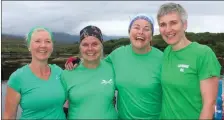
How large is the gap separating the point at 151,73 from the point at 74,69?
1218 millimetres

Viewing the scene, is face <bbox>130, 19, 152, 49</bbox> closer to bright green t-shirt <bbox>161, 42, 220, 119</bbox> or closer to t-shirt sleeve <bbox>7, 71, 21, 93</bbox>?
bright green t-shirt <bbox>161, 42, 220, 119</bbox>

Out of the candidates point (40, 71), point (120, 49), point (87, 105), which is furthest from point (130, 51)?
point (40, 71)

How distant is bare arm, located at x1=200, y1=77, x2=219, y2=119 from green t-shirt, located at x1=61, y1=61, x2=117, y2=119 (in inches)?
54.3

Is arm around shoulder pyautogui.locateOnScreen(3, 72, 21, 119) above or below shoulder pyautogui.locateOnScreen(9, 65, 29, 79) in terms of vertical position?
below

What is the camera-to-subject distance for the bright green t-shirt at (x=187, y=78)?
4.02 metres

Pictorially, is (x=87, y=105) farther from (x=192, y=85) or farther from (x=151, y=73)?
(x=192, y=85)

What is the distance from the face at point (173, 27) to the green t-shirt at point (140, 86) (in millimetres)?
584

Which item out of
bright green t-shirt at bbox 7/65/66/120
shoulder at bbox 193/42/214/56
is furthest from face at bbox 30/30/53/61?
shoulder at bbox 193/42/214/56

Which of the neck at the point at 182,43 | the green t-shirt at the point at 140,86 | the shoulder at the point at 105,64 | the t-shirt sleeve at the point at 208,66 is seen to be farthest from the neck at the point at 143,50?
the t-shirt sleeve at the point at 208,66

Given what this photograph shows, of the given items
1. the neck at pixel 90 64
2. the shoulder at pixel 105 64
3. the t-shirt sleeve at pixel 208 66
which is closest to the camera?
the t-shirt sleeve at pixel 208 66

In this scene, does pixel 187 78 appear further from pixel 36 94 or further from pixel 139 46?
pixel 36 94

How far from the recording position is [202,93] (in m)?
4.07

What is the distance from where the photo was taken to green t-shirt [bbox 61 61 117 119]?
461cm

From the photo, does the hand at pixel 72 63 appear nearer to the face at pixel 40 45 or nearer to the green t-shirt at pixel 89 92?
the green t-shirt at pixel 89 92
